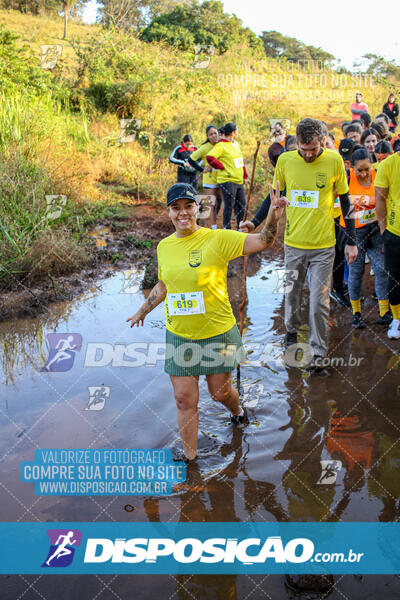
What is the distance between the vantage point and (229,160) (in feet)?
29.2

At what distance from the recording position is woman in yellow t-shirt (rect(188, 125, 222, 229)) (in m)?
9.17

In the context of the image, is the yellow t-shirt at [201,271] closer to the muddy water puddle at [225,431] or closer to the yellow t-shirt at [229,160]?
the muddy water puddle at [225,431]

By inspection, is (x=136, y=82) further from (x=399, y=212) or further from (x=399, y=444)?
(x=399, y=444)

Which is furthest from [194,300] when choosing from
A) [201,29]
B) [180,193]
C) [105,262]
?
[201,29]

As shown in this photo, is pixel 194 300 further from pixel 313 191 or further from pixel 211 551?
pixel 313 191

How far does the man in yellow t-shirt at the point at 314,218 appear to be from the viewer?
491cm

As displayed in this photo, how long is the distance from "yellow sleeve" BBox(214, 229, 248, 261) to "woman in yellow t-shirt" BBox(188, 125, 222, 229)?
234 inches

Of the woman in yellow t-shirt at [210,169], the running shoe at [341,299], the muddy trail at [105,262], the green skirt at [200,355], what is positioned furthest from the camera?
the woman in yellow t-shirt at [210,169]

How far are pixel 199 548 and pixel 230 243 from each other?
1909mm

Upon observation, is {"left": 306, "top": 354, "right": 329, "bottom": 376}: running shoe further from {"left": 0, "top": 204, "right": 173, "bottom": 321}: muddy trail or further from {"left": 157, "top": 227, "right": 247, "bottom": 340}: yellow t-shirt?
{"left": 0, "top": 204, "right": 173, "bottom": 321}: muddy trail

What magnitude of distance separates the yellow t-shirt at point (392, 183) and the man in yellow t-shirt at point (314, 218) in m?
0.36

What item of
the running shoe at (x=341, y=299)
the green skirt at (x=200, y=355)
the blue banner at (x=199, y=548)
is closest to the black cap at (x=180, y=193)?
the green skirt at (x=200, y=355)

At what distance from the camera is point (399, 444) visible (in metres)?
3.99

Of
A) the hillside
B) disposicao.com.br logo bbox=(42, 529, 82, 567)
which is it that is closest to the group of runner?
disposicao.com.br logo bbox=(42, 529, 82, 567)
